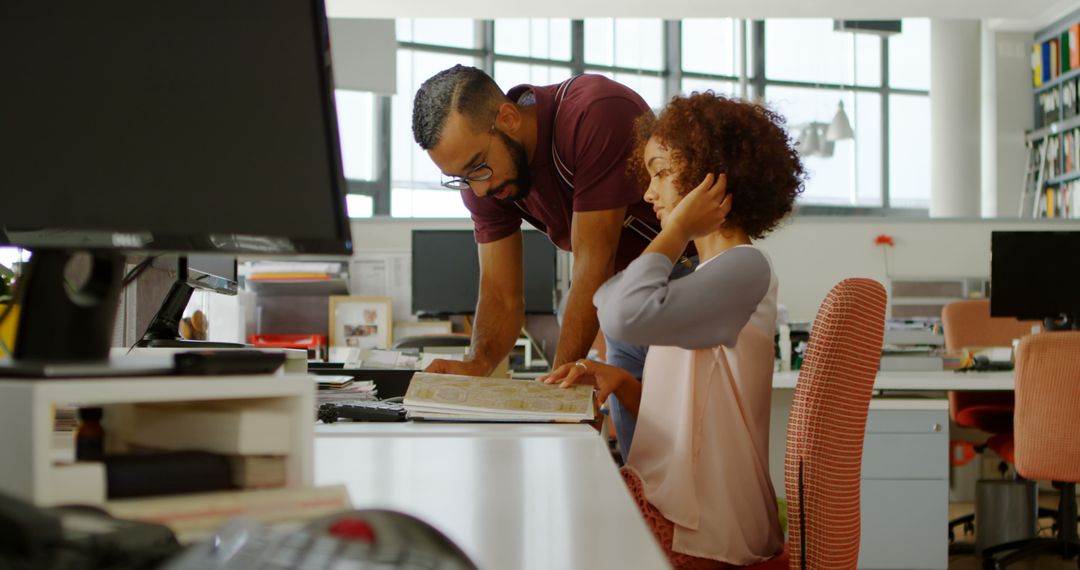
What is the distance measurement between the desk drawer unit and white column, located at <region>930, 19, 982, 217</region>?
5.24 metres

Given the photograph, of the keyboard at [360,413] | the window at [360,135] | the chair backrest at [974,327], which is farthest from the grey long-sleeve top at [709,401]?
the window at [360,135]

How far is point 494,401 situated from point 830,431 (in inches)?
17.0

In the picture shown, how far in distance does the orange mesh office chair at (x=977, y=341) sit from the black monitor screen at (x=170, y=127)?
3.64 m

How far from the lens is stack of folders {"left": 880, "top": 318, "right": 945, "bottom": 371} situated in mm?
3441

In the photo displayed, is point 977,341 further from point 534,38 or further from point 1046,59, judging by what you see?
point 534,38

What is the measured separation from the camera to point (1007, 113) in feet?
25.4

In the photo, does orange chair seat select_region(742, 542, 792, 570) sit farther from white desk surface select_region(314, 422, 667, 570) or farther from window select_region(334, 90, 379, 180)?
window select_region(334, 90, 379, 180)

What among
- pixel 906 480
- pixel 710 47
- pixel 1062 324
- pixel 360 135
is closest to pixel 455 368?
pixel 906 480

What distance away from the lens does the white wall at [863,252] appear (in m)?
5.12

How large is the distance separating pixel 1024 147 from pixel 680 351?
291 inches

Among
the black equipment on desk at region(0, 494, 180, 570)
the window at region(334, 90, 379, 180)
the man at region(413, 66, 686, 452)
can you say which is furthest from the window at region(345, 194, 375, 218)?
the black equipment on desk at region(0, 494, 180, 570)

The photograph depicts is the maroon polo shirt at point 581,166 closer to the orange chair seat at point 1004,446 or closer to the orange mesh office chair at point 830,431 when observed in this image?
the orange mesh office chair at point 830,431

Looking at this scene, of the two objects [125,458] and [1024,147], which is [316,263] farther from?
[1024,147]

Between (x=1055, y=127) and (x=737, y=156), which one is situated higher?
(x=1055, y=127)
